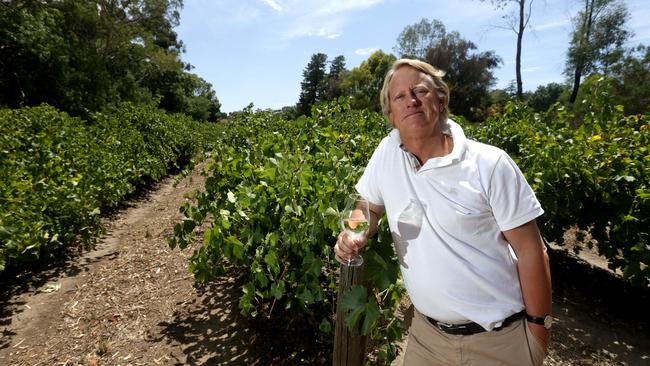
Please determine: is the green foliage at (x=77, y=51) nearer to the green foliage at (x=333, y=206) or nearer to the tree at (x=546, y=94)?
the green foliage at (x=333, y=206)

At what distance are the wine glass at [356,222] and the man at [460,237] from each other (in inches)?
1.4

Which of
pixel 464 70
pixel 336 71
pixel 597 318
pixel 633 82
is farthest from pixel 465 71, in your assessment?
pixel 597 318

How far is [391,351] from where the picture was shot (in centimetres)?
232

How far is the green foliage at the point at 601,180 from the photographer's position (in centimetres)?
384

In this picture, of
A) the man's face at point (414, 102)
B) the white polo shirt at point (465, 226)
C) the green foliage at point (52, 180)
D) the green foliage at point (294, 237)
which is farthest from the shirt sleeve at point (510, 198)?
the green foliage at point (52, 180)

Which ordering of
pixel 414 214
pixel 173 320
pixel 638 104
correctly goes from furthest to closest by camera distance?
1. pixel 638 104
2. pixel 173 320
3. pixel 414 214

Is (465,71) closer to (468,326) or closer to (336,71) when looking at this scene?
(336,71)

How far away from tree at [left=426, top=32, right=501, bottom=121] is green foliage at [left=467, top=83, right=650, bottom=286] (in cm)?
3474

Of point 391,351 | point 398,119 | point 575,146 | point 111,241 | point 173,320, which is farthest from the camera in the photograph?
point 111,241

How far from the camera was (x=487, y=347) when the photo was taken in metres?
1.39

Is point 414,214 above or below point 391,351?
above

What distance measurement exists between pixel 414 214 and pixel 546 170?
11.7 feet

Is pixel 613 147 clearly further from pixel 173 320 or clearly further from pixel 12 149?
pixel 12 149

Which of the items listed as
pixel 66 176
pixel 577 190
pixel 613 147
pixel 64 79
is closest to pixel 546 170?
pixel 577 190
